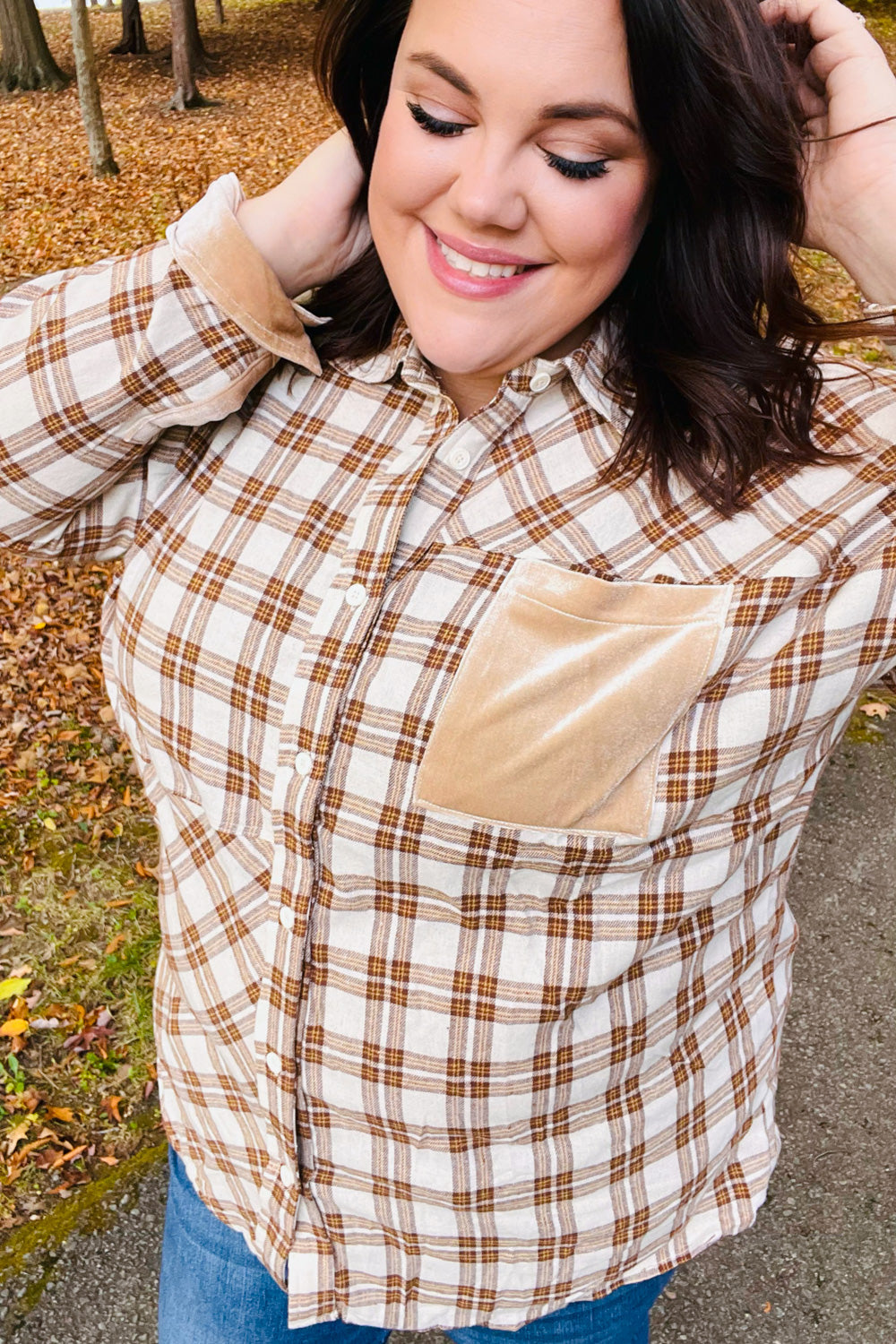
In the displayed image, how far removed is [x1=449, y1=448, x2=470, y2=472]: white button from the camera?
150 centimetres

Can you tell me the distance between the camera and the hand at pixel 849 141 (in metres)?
1.48

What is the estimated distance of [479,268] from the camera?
1363 millimetres

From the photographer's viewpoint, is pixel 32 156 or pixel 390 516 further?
pixel 32 156

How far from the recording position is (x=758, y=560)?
1365 mm

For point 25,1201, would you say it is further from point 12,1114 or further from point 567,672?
point 567,672

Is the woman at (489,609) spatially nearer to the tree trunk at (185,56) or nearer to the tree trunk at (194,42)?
the tree trunk at (185,56)

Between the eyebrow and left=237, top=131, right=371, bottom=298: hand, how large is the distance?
36 cm

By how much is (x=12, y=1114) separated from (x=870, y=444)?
254 centimetres

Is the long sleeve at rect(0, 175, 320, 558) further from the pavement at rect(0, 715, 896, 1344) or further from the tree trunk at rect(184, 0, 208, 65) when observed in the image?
the tree trunk at rect(184, 0, 208, 65)

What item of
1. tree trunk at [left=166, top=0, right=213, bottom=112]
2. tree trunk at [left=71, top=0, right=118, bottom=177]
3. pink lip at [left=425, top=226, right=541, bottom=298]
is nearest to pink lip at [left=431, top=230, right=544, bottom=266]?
pink lip at [left=425, top=226, right=541, bottom=298]

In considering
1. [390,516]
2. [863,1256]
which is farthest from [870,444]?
[863,1256]

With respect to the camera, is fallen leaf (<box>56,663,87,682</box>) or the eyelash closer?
the eyelash

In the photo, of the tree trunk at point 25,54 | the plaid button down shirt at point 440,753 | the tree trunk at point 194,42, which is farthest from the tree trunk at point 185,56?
the plaid button down shirt at point 440,753

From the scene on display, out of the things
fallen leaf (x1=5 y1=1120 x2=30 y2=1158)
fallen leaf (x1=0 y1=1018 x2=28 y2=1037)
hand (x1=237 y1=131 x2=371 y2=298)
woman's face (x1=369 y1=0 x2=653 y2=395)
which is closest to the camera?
woman's face (x1=369 y1=0 x2=653 y2=395)
